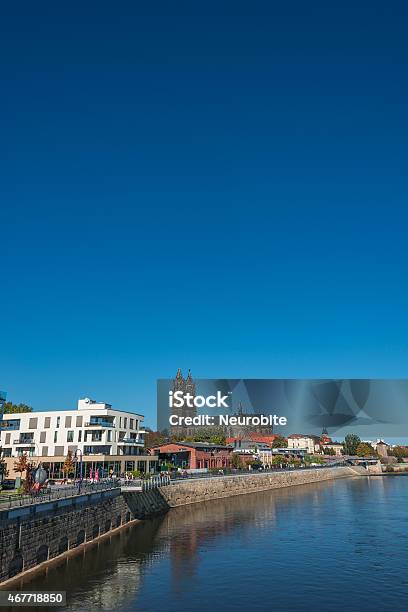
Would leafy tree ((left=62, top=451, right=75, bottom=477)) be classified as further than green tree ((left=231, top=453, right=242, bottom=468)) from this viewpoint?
No

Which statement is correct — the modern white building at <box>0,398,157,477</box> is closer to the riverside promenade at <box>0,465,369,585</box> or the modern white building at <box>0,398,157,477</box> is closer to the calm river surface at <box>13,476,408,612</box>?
the riverside promenade at <box>0,465,369,585</box>

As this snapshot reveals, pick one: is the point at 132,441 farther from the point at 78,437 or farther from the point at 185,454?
the point at 185,454

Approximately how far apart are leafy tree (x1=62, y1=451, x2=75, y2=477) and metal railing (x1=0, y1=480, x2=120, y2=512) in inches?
1078

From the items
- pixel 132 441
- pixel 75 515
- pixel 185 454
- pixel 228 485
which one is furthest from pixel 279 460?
Result: pixel 75 515

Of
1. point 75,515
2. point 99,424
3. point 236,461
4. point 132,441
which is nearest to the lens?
point 75,515

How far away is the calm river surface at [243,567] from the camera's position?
34250mm

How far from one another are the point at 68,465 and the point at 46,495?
4307cm

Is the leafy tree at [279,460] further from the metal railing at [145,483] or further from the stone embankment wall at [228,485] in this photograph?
the metal railing at [145,483]

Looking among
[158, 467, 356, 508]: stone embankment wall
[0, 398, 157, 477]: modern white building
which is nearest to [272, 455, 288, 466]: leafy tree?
[158, 467, 356, 508]: stone embankment wall

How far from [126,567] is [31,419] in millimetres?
64345

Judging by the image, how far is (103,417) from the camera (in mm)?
96938

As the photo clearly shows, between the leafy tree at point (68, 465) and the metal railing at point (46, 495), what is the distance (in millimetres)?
27390

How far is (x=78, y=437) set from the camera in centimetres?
9544

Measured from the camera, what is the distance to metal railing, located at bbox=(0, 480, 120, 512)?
122 feet
